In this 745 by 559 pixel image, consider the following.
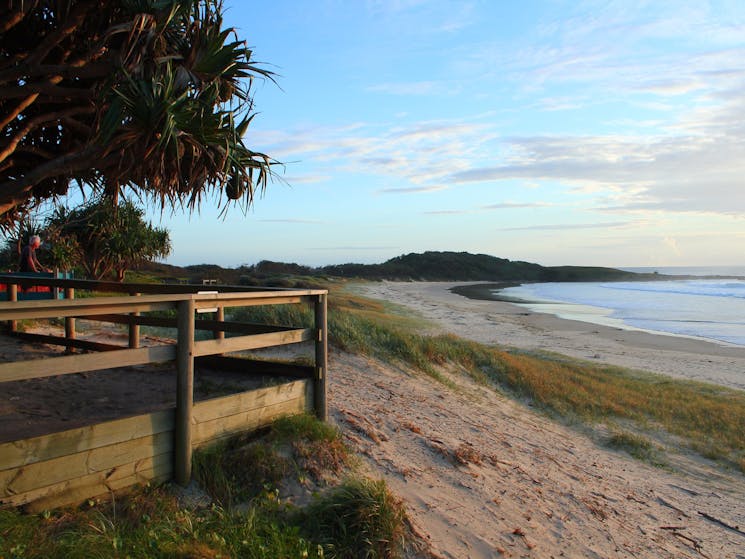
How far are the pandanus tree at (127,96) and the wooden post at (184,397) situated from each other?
3302 mm

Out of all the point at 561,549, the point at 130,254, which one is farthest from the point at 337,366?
the point at 130,254

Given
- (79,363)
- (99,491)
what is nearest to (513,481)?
→ (99,491)

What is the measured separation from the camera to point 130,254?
25.0 meters

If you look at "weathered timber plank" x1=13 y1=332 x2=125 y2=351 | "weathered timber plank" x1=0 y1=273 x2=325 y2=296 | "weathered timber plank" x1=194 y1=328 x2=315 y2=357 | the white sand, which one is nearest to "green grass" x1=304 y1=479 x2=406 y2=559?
the white sand

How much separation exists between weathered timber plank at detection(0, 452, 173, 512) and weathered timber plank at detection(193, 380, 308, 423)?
1.32 ft

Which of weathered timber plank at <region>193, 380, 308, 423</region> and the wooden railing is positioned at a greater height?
the wooden railing

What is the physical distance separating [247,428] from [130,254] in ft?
73.0

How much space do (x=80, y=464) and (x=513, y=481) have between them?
12.8 feet

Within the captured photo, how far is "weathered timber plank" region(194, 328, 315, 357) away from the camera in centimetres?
445

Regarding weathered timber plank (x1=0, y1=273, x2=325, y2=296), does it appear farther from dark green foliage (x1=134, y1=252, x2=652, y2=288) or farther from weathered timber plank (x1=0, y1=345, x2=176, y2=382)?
dark green foliage (x1=134, y1=252, x2=652, y2=288)

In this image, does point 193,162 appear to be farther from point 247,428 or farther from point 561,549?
point 561,549

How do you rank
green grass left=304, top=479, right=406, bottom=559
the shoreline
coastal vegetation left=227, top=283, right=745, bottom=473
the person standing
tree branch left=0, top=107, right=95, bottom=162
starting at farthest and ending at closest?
the shoreline
the person standing
coastal vegetation left=227, top=283, right=745, bottom=473
tree branch left=0, top=107, right=95, bottom=162
green grass left=304, top=479, right=406, bottom=559

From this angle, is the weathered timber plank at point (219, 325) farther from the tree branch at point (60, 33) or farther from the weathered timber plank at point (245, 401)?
the tree branch at point (60, 33)

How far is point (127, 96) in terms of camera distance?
6664 mm
